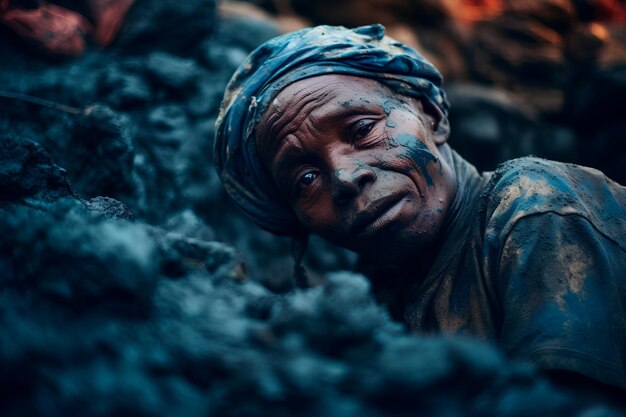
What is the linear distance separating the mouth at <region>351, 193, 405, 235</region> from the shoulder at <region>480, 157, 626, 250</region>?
0.85 feet

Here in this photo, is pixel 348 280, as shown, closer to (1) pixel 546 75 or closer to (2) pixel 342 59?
(2) pixel 342 59

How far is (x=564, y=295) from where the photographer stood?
66.0 inches

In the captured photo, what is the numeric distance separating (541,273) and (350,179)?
25.2 inches

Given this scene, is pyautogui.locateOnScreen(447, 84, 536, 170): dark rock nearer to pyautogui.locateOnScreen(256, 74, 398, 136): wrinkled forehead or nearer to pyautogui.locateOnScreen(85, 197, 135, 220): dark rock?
pyautogui.locateOnScreen(256, 74, 398, 136): wrinkled forehead

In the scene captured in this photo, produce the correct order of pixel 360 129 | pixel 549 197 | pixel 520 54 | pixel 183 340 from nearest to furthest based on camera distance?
pixel 183 340, pixel 549 197, pixel 360 129, pixel 520 54

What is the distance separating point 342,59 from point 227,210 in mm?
1504

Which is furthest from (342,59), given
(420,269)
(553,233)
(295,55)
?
(553,233)

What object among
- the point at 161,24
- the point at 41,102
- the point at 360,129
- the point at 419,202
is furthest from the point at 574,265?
the point at 161,24

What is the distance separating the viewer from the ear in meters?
2.49

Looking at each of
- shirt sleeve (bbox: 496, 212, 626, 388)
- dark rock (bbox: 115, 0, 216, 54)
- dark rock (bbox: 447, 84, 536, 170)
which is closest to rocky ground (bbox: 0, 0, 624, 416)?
shirt sleeve (bbox: 496, 212, 626, 388)

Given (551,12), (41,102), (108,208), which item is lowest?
(41,102)

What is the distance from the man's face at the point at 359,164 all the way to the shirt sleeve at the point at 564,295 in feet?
1.20

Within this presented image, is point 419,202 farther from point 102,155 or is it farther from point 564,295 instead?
point 102,155

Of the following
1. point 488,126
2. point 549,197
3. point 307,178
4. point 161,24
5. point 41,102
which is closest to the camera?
point 549,197
